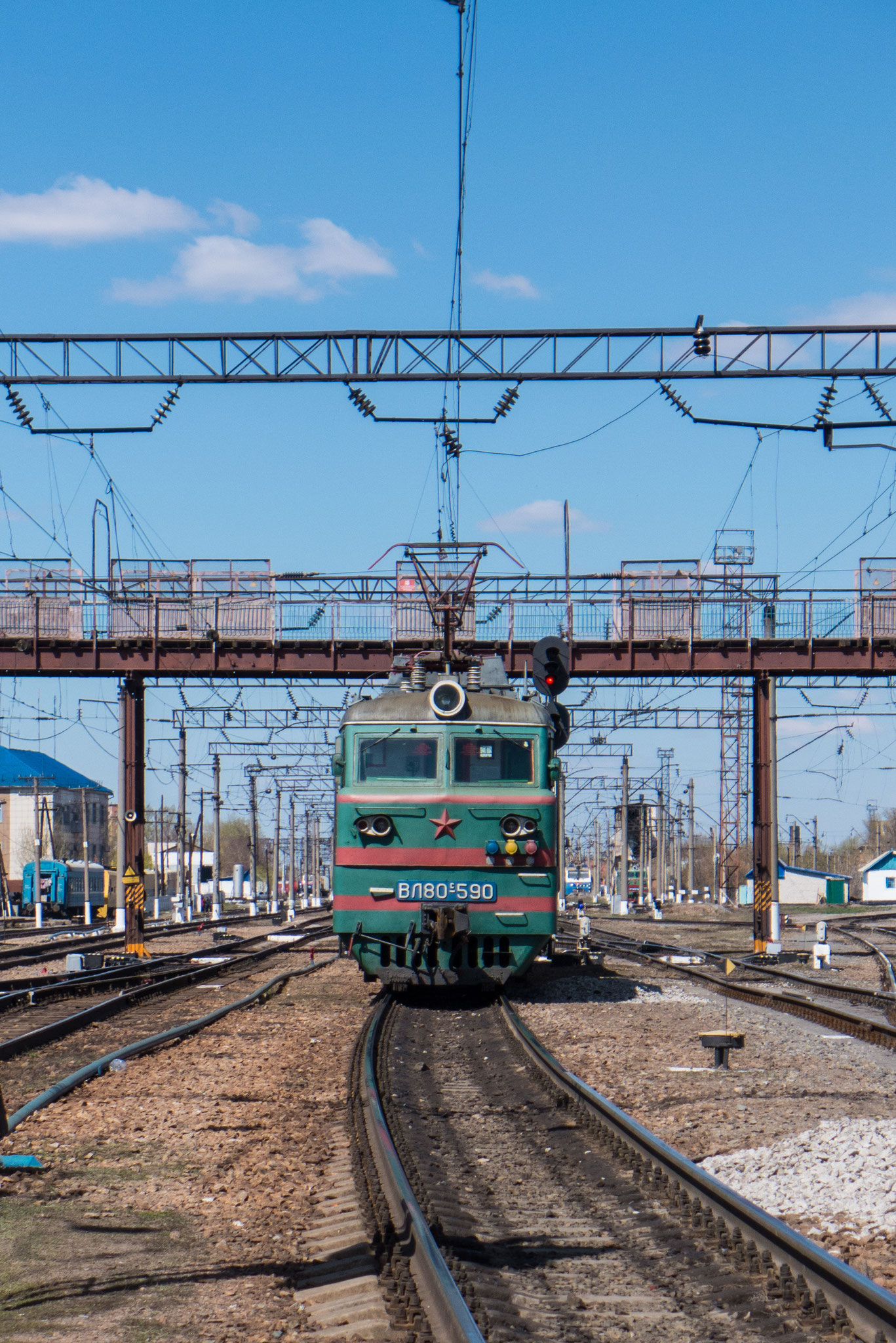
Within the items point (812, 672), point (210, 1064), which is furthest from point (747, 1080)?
point (812, 672)

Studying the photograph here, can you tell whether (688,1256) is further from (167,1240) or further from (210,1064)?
(210,1064)

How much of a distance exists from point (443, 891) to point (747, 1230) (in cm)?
967

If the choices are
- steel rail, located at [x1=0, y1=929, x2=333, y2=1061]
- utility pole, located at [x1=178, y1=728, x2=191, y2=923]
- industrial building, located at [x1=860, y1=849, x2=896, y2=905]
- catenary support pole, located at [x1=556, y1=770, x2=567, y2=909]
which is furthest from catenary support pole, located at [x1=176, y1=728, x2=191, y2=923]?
industrial building, located at [x1=860, y1=849, x2=896, y2=905]

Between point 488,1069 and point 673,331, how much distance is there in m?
10.2

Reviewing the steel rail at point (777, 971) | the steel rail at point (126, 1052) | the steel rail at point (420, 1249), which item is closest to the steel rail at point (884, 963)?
the steel rail at point (777, 971)

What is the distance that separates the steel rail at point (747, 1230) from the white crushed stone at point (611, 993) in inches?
365

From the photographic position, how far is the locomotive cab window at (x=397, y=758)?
16.4 m

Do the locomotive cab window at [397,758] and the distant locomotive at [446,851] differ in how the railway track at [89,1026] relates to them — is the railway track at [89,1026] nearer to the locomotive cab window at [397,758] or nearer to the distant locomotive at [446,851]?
the distant locomotive at [446,851]

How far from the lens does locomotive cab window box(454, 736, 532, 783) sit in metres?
16.4

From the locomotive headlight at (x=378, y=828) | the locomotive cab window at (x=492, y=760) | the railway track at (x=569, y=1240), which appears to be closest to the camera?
the railway track at (x=569, y=1240)

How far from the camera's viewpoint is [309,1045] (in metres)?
14.3

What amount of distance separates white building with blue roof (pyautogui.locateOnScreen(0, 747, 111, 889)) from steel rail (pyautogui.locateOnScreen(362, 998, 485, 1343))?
291 feet

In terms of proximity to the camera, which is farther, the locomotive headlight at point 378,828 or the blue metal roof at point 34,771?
the blue metal roof at point 34,771

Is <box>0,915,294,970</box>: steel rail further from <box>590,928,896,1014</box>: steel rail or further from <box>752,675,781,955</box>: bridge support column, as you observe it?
<box>752,675,781,955</box>: bridge support column
